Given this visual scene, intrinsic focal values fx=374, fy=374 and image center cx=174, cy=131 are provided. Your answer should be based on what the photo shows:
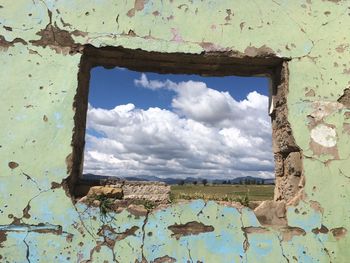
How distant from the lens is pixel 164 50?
321cm

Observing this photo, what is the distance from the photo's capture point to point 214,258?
2.97m

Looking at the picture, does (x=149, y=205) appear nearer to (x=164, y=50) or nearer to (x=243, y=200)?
(x=243, y=200)

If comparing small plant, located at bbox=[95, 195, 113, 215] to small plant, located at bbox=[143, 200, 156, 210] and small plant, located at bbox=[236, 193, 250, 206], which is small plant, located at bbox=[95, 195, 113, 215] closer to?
small plant, located at bbox=[143, 200, 156, 210]

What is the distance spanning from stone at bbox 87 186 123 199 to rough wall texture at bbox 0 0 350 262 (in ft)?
0.55

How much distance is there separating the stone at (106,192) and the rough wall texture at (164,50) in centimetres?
17

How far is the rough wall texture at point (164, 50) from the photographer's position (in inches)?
114

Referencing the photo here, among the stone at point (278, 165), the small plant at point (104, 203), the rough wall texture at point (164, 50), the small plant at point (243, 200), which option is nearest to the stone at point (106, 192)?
the small plant at point (104, 203)

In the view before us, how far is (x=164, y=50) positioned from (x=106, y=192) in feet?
4.25

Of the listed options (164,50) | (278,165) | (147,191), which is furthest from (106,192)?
(278,165)

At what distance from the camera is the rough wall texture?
114 inches

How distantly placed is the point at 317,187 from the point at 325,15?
5.17 ft

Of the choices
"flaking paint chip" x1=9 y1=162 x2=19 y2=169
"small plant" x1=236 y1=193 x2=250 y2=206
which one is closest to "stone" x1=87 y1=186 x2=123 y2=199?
"flaking paint chip" x1=9 y1=162 x2=19 y2=169

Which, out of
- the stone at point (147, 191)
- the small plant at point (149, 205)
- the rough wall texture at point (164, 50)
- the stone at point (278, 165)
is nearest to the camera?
the rough wall texture at point (164, 50)

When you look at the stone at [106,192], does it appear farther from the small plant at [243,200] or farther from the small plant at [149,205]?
the small plant at [243,200]
